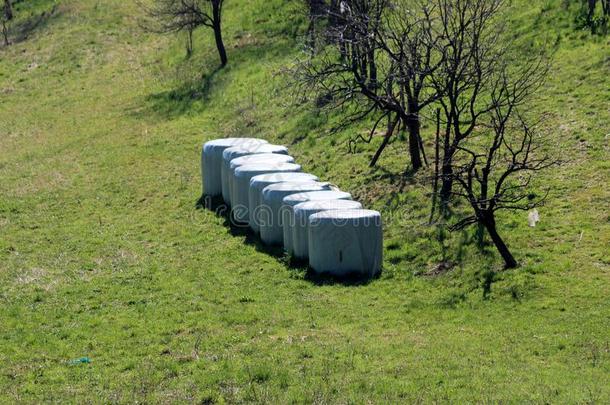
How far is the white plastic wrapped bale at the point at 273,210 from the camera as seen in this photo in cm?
2412

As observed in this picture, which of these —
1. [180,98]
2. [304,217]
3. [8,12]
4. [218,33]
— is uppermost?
[8,12]

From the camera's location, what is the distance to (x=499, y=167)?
25547 millimetres

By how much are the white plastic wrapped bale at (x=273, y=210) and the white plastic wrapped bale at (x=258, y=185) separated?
613 mm

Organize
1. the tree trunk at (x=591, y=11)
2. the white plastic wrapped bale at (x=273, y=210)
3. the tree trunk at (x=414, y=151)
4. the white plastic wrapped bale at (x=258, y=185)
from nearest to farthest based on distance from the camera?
the white plastic wrapped bale at (x=273, y=210), the white plastic wrapped bale at (x=258, y=185), the tree trunk at (x=414, y=151), the tree trunk at (x=591, y=11)

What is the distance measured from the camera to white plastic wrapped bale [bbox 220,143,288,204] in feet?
93.7

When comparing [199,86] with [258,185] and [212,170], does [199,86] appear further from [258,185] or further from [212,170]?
[258,185]

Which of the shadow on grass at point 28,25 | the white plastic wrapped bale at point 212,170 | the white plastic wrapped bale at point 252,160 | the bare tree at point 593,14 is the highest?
the bare tree at point 593,14

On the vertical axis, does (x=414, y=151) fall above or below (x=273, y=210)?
above

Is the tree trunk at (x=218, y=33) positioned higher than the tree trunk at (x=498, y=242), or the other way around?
the tree trunk at (x=218, y=33)

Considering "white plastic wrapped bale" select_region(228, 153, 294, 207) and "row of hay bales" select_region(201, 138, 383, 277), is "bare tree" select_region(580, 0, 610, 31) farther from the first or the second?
"white plastic wrapped bale" select_region(228, 153, 294, 207)

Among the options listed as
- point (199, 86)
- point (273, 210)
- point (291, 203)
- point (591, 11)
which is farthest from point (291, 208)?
point (199, 86)

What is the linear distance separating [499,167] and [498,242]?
5.30m

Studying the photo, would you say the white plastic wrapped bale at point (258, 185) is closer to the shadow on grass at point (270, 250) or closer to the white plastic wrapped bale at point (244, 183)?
the shadow on grass at point (270, 250)

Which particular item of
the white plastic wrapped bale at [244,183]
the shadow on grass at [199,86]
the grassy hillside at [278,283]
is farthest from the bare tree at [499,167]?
the shadow on grass at [199,86]
